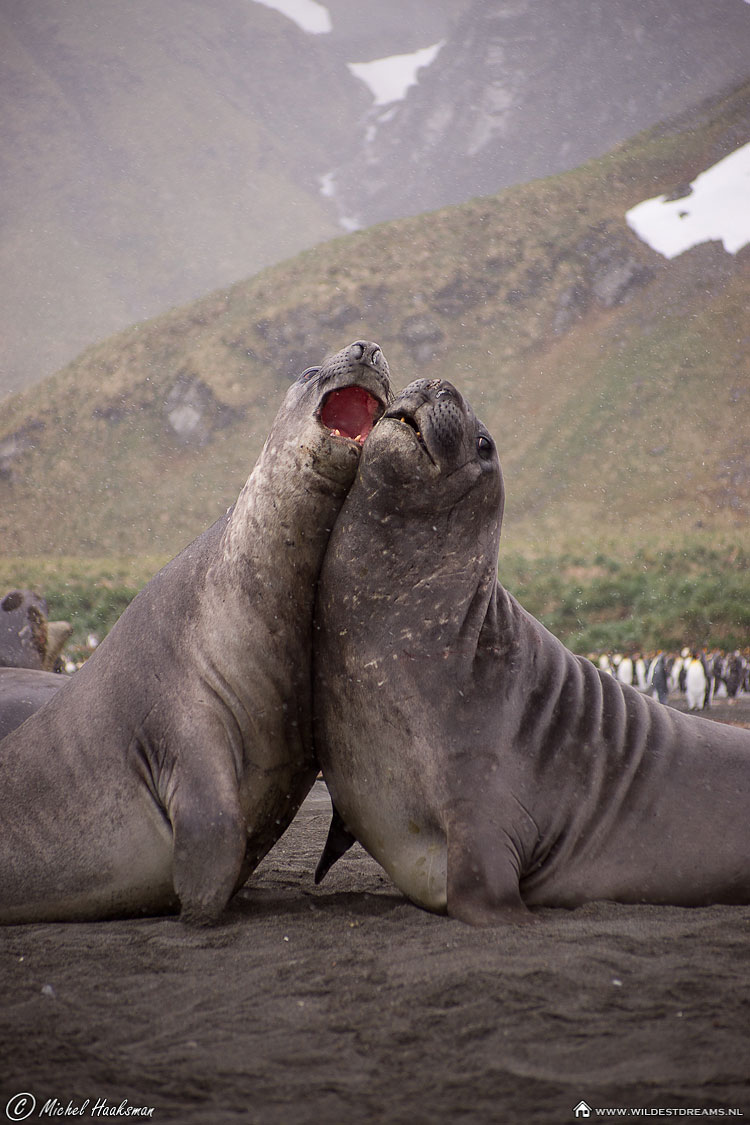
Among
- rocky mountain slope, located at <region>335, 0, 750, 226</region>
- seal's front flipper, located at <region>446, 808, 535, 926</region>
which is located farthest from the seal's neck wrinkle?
rocky mountain slope, located at <region>335, 0, 750, 226</region>

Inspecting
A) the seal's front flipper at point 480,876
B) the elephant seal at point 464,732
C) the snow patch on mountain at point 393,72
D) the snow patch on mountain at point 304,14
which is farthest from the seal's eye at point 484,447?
the snow patch on mountain at point 304,14

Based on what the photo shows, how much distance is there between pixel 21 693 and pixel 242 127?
453 ft

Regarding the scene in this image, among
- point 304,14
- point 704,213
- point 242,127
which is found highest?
point 304,14

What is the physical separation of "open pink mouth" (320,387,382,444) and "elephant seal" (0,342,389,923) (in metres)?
0.01

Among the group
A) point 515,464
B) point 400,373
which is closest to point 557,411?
point 515,464

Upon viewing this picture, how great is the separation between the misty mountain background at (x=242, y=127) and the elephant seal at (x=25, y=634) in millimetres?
79928

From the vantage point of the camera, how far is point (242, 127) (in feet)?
417

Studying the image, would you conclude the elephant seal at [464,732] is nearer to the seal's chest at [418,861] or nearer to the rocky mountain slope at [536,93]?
the seal's chest at [418,861]

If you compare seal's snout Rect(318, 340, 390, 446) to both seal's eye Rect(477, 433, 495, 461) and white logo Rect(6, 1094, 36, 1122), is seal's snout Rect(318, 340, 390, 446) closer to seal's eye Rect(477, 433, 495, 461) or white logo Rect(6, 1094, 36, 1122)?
seal's eye Rect(477, 433, 495, 461)

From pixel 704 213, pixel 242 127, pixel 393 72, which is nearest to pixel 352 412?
pixel 704 213

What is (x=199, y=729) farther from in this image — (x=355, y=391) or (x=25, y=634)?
(x=25, y=634)

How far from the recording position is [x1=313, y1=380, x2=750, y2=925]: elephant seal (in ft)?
12.0

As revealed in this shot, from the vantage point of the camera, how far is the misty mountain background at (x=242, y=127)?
9644 cm

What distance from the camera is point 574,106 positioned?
403 feet
